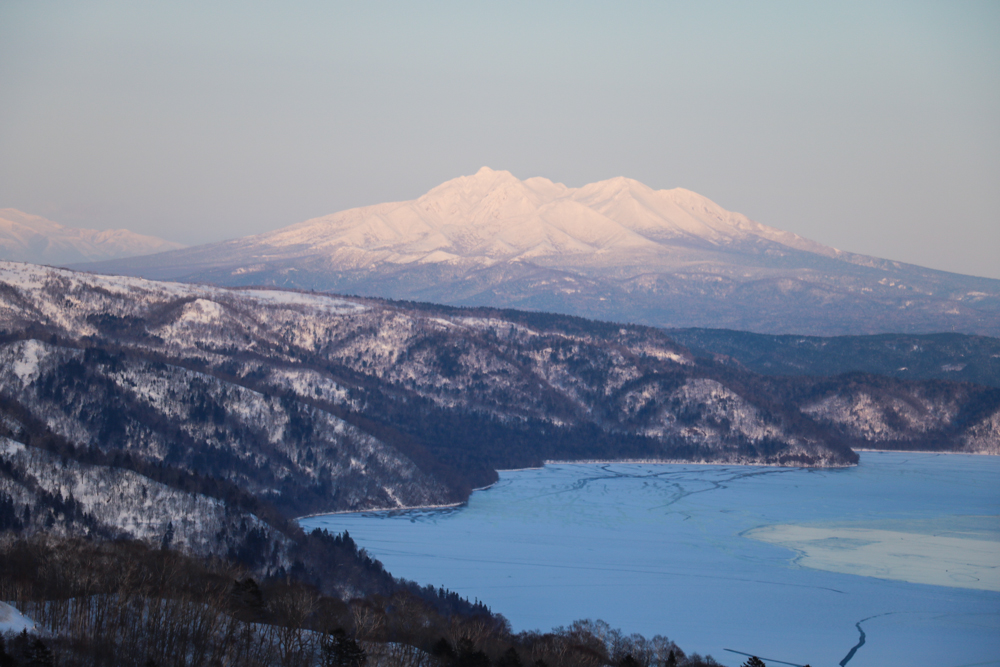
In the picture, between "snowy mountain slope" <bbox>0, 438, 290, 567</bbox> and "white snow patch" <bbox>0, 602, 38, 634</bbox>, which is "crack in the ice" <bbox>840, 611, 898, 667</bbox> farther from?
"white snow patch" <bbox>0, 602, 38, 634</bbox>

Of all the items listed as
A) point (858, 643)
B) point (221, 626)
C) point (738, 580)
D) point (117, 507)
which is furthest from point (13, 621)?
point (738, 580)

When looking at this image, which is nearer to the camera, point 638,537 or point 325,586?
point 325,586

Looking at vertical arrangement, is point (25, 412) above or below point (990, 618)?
above

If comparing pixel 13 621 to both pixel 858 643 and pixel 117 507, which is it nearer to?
pixel 117 507

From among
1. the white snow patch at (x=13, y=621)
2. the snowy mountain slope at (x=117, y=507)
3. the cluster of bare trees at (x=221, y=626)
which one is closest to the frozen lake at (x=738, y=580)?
the cluster of bare trees at (x=221, y=626)

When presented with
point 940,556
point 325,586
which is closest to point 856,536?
point 940,556

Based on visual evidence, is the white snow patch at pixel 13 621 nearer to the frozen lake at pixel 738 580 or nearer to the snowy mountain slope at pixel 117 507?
the snowy mountain slope at pixel 117 507

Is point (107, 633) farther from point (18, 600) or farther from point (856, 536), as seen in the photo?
point (856, 536)

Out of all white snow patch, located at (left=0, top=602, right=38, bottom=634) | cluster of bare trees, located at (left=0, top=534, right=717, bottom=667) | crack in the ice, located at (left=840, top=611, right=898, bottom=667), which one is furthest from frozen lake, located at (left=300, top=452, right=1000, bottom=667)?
white snow patch, located at (left=0, top=602, right=38, bottom=634)
